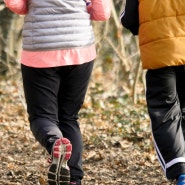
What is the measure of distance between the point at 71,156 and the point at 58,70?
618mm

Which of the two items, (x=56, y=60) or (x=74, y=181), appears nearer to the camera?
(x=56, y=60)

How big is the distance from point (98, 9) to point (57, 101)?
0.72m

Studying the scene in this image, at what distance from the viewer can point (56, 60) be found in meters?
4.51

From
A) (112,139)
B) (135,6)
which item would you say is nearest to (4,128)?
(112,139)

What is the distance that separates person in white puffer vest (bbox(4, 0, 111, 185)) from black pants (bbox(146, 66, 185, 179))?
0.53 m

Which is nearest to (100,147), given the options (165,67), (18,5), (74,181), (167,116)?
(74,181)

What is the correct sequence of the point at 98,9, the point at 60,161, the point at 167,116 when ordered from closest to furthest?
the point at 60,161, the point at 167,116, the point at 98,9

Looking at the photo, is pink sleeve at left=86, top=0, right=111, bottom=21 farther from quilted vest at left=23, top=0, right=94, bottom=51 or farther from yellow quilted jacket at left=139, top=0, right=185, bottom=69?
yellow quilted jacket at left=139, top=0, right=185, bottom=69

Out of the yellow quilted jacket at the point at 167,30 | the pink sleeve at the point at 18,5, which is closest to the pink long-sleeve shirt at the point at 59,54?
the pink sleeve at the point at 18,5

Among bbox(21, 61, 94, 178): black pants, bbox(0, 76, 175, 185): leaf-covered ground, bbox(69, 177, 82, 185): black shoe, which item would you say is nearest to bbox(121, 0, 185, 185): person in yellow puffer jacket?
bbox(21, 61, 94, 178): black pants

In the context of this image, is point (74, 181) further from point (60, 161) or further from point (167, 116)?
point (167, 116)

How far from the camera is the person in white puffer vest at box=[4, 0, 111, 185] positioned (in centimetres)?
449

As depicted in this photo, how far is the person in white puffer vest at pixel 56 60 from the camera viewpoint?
4.49 m

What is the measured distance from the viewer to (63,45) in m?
4.53
